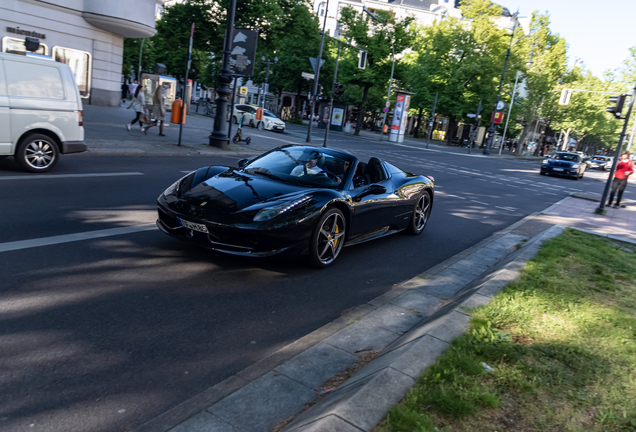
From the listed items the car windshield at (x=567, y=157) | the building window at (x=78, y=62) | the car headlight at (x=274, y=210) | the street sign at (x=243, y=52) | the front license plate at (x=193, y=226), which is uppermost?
the street sign at (x=243, y=52)

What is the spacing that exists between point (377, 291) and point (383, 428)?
2842 mm

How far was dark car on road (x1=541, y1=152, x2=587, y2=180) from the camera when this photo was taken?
2956cm

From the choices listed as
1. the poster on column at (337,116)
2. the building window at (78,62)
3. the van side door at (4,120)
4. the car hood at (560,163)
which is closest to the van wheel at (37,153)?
the van side door at (4,120)

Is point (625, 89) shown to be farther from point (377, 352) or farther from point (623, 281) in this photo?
point (377, 352)

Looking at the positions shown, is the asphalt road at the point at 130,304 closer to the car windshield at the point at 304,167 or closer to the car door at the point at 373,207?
the car door at the point at 373,207

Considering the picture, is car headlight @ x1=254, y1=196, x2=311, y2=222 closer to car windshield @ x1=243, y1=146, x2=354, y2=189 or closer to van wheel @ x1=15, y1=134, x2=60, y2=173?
car windshield @ x1=243, y1=146, x2=354, y2=189

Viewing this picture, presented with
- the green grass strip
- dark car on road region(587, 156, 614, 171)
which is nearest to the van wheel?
the green grass strip

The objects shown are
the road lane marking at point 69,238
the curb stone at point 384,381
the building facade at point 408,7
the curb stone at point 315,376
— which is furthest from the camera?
the building facade at point 408,7

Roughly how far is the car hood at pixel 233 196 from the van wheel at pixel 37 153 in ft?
15.7

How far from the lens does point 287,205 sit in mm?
4941

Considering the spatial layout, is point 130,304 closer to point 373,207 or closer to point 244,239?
point 244,239

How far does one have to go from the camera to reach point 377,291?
5.20 meters

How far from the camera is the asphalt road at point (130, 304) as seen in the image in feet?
9.18

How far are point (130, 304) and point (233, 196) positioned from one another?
1564 mm
